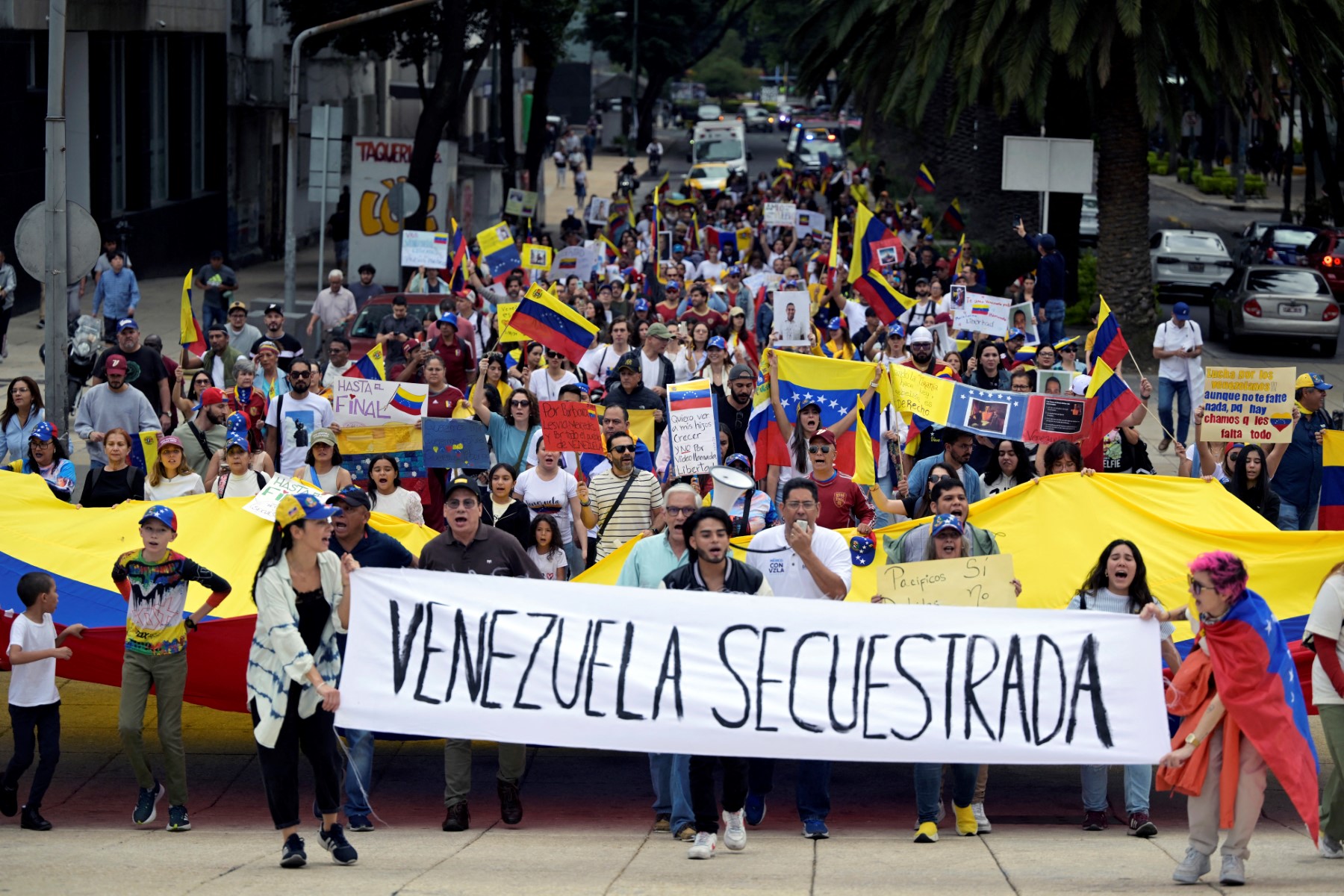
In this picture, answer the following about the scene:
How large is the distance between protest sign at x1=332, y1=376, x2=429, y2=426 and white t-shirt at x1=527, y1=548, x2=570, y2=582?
6.88 ft

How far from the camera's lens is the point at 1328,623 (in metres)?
7.84

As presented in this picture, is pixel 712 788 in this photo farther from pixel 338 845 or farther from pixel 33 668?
pixel 33 668

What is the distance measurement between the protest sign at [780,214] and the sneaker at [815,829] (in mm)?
21045

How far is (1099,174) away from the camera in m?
26.4

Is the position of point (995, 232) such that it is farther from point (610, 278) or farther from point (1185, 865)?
point (1185, 865)

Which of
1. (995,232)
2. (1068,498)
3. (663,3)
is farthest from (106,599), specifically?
(663,3)

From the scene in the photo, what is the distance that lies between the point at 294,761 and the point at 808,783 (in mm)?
2431

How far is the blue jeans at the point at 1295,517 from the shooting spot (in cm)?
1273

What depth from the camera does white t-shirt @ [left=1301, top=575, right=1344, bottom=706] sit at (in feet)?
25.7

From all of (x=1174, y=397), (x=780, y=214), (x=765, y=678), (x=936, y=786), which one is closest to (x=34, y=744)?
(x=765, y=678)

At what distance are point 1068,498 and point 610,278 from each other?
13.9 meters

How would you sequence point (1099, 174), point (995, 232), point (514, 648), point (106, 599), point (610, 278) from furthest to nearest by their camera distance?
1. point (995, 232)
2. point (1099, 174)
3. point (610, 278)
4. point (106, 599)
5. point (514, 648)

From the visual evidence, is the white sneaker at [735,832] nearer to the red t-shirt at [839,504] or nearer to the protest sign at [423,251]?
the red t-shirt at [839,504]

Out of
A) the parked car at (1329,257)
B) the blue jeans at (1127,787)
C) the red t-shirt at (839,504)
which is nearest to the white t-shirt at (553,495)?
the red t-shirt at (839,504)
